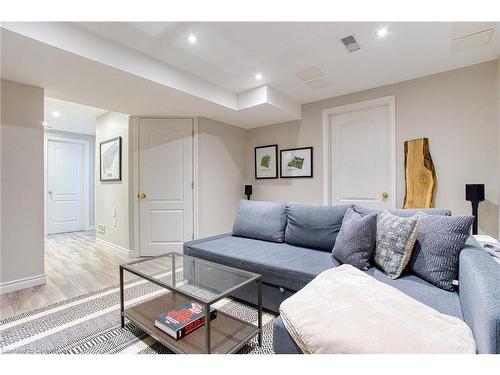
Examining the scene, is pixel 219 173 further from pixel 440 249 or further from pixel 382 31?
pixel 440 249

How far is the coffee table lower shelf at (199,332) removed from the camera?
4.22 feet

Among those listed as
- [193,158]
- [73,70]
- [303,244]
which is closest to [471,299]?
[303,244]

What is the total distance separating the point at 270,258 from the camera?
6.35 ft

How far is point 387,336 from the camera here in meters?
0.87

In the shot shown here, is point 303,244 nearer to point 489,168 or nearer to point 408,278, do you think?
point 408,278

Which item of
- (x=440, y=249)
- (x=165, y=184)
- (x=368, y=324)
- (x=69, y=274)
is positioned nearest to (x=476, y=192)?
(x=440, y=249)

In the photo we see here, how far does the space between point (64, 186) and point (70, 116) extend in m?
1.87

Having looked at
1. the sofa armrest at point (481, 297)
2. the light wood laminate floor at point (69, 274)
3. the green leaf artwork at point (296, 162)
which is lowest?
the light wood laminate floor at point (69, 274)

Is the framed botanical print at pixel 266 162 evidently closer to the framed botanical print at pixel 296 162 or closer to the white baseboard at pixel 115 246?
the framed botanical print at pixel 296 162

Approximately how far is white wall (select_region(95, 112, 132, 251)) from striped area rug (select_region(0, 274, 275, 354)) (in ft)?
5.41

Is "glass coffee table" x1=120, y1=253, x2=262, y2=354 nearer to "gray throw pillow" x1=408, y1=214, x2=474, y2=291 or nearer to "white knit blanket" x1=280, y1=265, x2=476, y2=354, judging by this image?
"white knit blanket" x1=280, y1=265, x2=476, y2=354

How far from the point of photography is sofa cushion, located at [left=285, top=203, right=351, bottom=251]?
6.92 feet

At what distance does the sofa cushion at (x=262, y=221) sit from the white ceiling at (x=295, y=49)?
1.46m

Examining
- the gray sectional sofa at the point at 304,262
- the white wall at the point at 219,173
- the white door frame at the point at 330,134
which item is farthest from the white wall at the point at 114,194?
the white door frame at the point at 330,134
